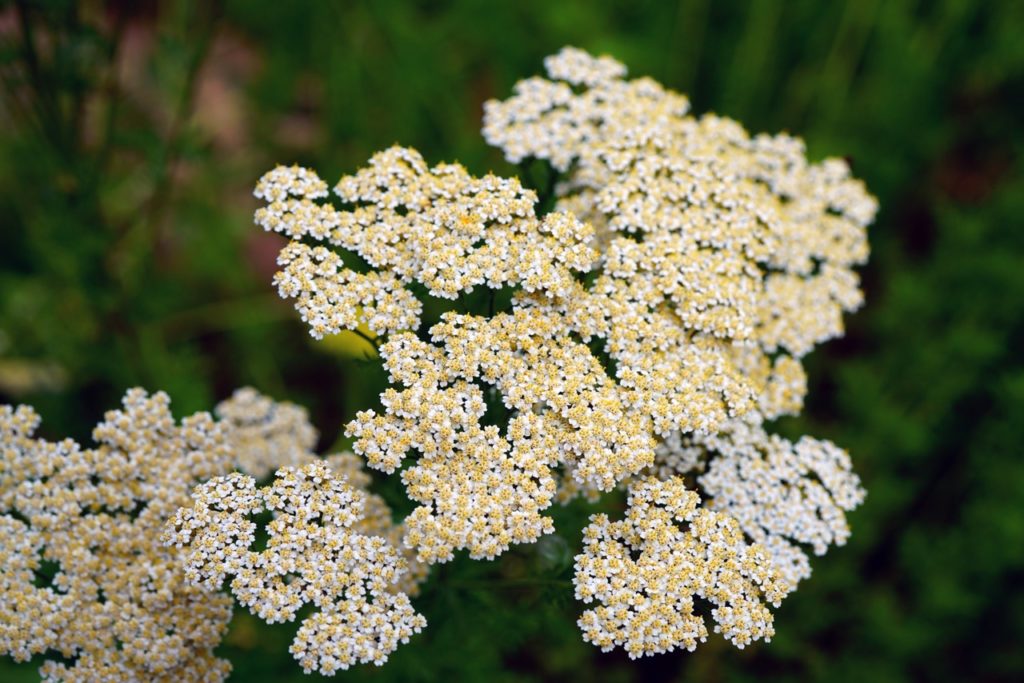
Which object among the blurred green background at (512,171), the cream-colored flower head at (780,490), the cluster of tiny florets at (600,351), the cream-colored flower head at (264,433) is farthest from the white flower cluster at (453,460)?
the blurred green background at (512,171)

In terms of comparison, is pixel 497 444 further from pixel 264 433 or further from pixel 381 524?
pixel 264 433

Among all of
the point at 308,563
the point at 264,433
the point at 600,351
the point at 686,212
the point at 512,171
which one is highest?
the point at 512,171

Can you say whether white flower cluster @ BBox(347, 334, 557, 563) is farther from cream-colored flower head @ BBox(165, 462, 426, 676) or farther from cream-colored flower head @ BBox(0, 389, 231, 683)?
cream-colored flower head @ BBox(0, 389, 231, 683)

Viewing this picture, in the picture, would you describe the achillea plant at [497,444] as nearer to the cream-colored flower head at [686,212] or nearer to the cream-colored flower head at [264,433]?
the cream-colored flower head at [686,212]

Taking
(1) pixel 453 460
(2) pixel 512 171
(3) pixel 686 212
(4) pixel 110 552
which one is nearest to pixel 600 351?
(3) pixel 686 212

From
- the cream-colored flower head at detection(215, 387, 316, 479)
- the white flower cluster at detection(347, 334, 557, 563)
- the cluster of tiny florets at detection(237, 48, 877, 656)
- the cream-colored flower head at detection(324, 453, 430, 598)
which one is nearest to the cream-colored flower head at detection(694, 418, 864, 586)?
the cluster of tiny florets at detection(237, 48, 877, 656)

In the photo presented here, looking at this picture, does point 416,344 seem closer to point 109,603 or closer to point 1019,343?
point 109,603

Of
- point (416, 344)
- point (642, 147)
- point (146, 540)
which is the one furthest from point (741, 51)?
point (146, 540)
